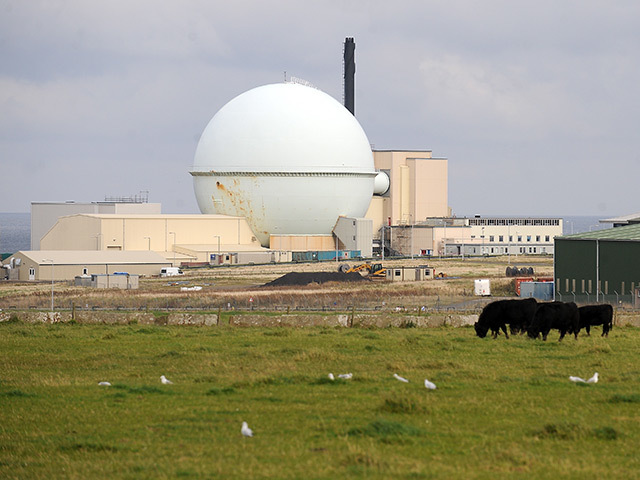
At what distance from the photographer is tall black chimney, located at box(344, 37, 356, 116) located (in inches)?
4781

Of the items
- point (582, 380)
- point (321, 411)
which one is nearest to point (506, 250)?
point (582, 380)

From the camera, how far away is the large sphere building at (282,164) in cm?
9612

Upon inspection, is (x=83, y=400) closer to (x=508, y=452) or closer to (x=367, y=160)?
(x=508, y=452)

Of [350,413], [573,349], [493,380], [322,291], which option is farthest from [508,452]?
[322,291]

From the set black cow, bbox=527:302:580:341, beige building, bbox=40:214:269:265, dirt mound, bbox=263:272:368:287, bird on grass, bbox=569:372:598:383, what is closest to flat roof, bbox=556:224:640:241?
black cow, bbox=527:302:580:341

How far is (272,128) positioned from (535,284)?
48125 mm

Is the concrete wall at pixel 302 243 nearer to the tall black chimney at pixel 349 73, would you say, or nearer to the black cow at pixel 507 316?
the tall black chimney at pixel 349 73

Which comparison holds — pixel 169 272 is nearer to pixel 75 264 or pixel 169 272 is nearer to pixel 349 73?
pixel 75 264

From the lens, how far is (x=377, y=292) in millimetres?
57250

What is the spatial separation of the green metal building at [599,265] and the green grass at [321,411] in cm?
1971

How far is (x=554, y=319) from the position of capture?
26.6 meters

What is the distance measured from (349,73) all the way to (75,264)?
53226mm

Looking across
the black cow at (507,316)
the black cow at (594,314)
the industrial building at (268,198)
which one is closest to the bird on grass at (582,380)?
the black cow at (507,316)

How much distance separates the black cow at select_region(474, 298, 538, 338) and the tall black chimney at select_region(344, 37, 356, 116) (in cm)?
9605
